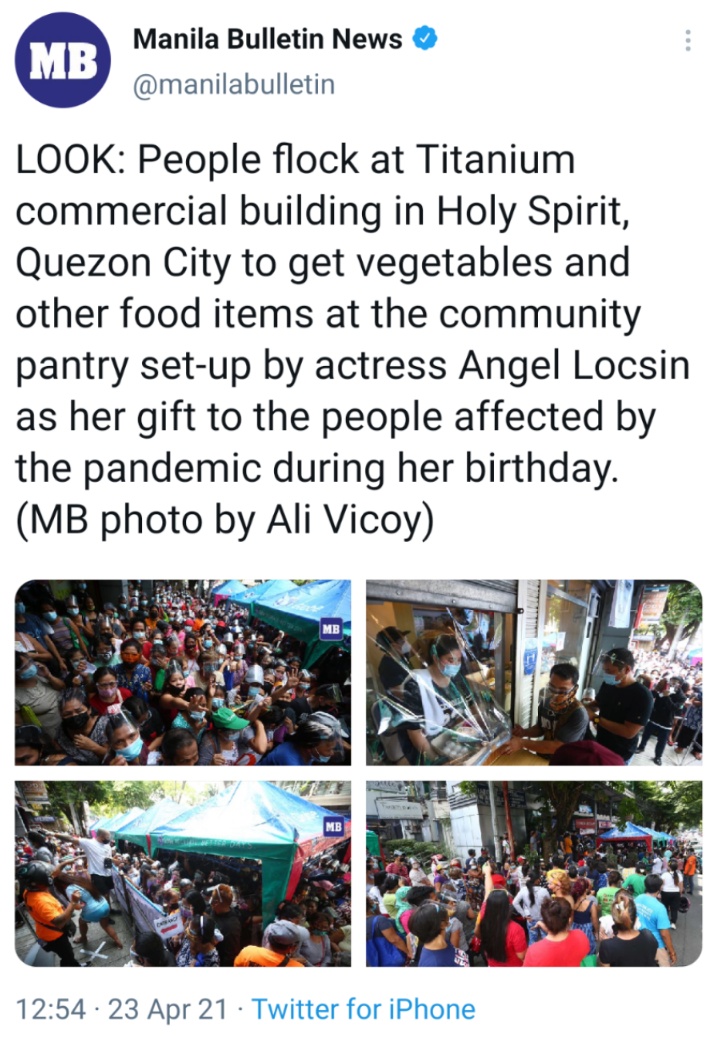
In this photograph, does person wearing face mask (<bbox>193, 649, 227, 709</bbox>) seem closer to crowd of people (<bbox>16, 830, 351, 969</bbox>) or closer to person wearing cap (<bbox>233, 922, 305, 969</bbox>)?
crowd of people (<bbox>16, 830, 351, 969</bbox>)

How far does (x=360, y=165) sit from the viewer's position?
704cm

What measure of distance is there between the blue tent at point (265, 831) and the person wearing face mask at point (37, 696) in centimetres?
73

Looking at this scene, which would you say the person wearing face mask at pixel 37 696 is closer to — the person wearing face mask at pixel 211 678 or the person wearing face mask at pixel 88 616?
the person wearing face mask at pixel 88 616

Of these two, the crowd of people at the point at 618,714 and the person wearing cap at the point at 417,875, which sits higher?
the crowd of people at the point at 618,714

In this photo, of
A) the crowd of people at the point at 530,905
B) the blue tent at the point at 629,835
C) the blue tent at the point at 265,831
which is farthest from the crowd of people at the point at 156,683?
the blue tent at the point at 629,835

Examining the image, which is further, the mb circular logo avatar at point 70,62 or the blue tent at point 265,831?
the mb circular logo avatar at point 70,62

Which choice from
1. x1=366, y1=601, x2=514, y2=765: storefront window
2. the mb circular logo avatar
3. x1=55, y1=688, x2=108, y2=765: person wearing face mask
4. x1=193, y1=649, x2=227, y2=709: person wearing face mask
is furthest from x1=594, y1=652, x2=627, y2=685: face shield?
the mb circular logo avatar

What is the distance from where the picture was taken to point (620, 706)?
699cm

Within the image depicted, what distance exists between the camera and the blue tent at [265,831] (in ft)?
22.7

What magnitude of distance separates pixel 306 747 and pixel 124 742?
2.66 ft

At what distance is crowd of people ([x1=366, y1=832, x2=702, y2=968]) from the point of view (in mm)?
6957

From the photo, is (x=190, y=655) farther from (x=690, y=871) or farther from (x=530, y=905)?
(x=690, y=871)

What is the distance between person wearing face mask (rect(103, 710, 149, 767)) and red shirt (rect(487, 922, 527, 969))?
178cm
